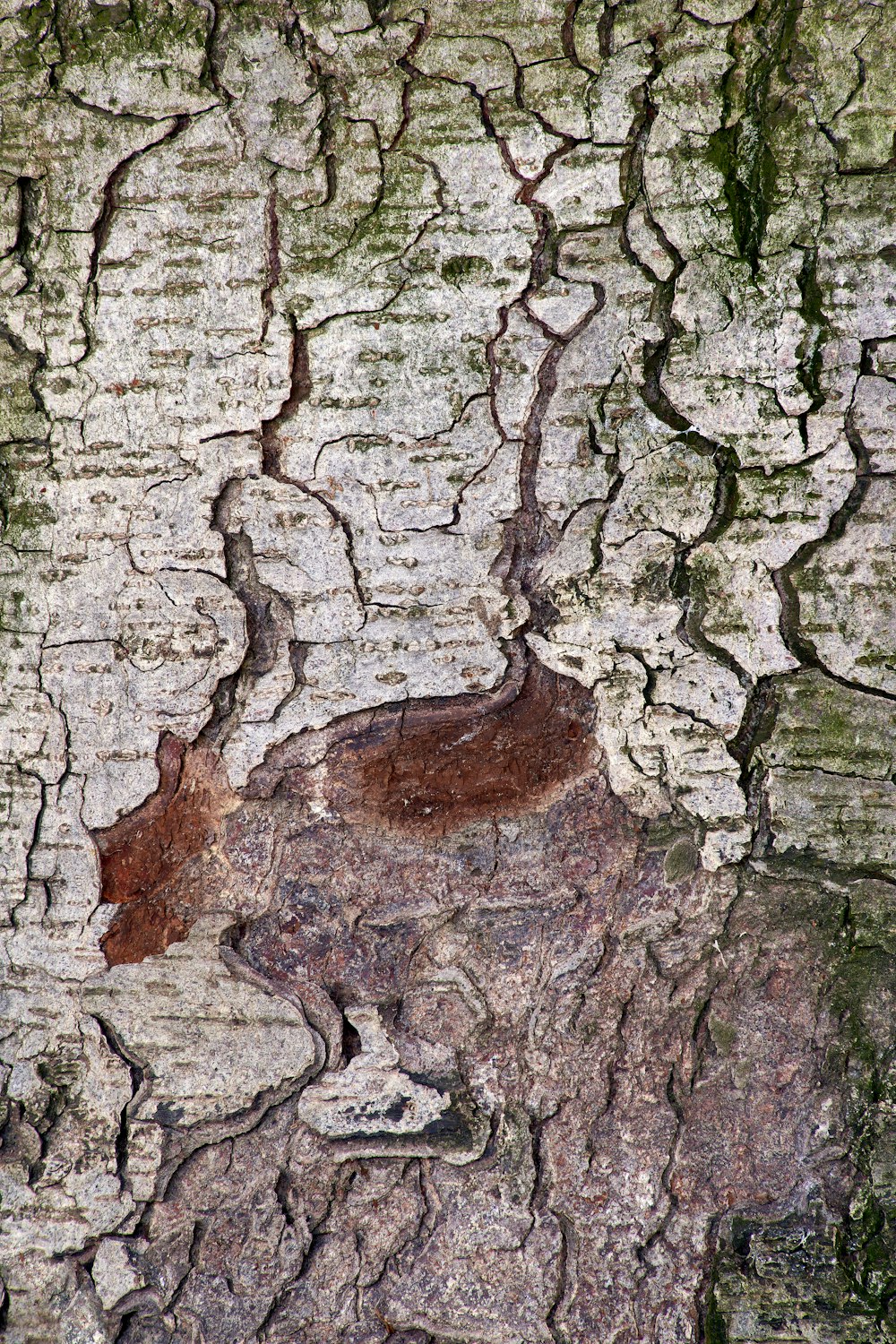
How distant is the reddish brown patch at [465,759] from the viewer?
1226 millimetres

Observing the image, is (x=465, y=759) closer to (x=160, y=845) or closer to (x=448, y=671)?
(x=448, y=671)

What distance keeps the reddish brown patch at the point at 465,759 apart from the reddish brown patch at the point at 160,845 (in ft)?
0.62

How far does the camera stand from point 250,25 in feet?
3.63

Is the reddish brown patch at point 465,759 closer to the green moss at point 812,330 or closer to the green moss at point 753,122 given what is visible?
the green moss at point 812,330

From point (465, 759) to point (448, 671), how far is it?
13 cm

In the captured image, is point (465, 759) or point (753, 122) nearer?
point (753, 122)

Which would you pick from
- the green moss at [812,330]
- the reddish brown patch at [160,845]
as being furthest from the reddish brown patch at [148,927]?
the green moss at [812,330]

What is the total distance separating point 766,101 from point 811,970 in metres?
1.23

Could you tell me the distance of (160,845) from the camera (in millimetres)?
1249

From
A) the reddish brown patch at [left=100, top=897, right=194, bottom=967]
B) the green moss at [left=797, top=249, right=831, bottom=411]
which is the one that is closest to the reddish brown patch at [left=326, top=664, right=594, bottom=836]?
the reddish brown patch at [left=100, top=897, right=194, bottom=967]

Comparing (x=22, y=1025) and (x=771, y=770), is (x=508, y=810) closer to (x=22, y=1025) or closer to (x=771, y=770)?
(x=771, y=770)

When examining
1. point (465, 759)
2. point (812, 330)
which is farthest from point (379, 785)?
point (812, 330)

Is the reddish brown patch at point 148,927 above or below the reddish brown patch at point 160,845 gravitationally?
below

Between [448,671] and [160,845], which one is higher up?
[448,671]
